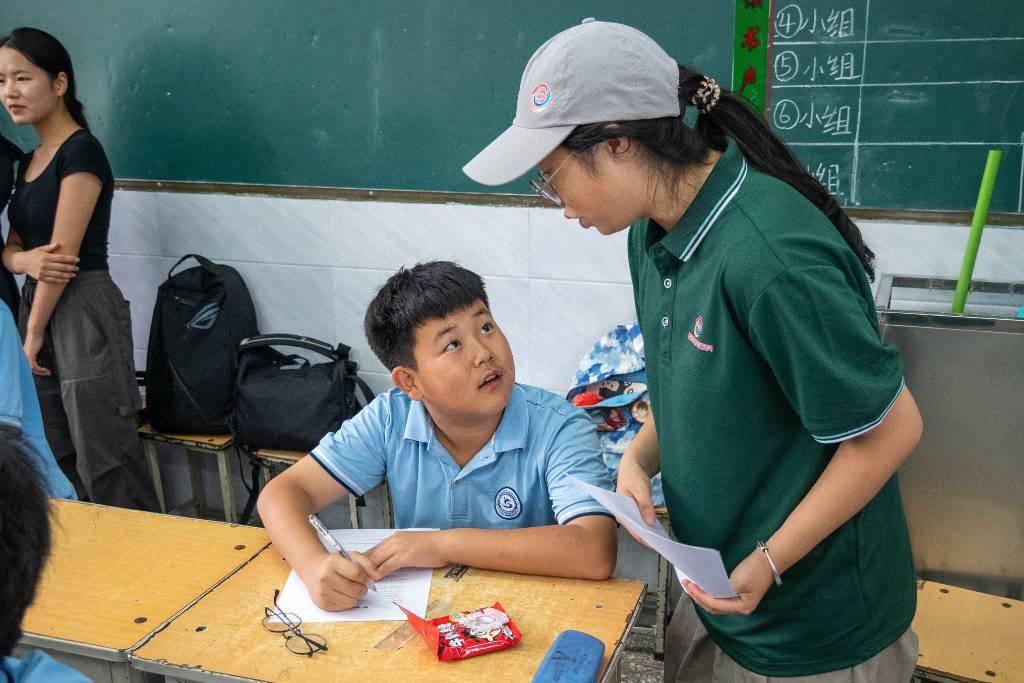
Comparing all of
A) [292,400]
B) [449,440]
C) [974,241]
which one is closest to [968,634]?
[974,241]

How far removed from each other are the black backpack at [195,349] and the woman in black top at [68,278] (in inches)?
4.7

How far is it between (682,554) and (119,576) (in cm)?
102

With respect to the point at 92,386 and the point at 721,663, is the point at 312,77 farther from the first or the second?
the point at 721,663

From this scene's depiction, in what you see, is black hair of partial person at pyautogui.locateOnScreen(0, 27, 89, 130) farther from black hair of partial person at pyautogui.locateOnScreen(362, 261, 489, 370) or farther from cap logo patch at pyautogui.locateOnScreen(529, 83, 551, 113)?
cap logo patch at pyautogui.locateOnScreen(529, 83, 551, 113)

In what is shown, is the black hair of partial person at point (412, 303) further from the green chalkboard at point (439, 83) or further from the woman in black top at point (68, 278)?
the woman in black top at point (68, 278)

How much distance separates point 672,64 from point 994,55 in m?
1.71

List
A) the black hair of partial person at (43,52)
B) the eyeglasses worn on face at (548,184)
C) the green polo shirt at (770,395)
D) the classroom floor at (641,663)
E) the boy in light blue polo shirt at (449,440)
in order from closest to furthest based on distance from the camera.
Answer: the green polo shirt at (770,395) < the eyeglasses worn on face at (548,184) < the boy in light blue polo shirt at (449,440) < the classroom floor at (641,663) < the black hair of partial person at (43,52)

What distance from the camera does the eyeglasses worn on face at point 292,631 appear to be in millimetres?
1428

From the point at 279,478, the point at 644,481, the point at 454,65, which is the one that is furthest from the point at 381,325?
the point at 454,65

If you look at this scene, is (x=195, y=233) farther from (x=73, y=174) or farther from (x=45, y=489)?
(x=45, y=489)

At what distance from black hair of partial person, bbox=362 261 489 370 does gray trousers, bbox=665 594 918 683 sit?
26.5 inches

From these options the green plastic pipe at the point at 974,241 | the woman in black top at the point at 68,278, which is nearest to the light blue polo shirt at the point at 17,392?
the woman in black top at the point at 68,278

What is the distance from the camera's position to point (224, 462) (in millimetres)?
3309

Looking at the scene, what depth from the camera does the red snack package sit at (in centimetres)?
139
